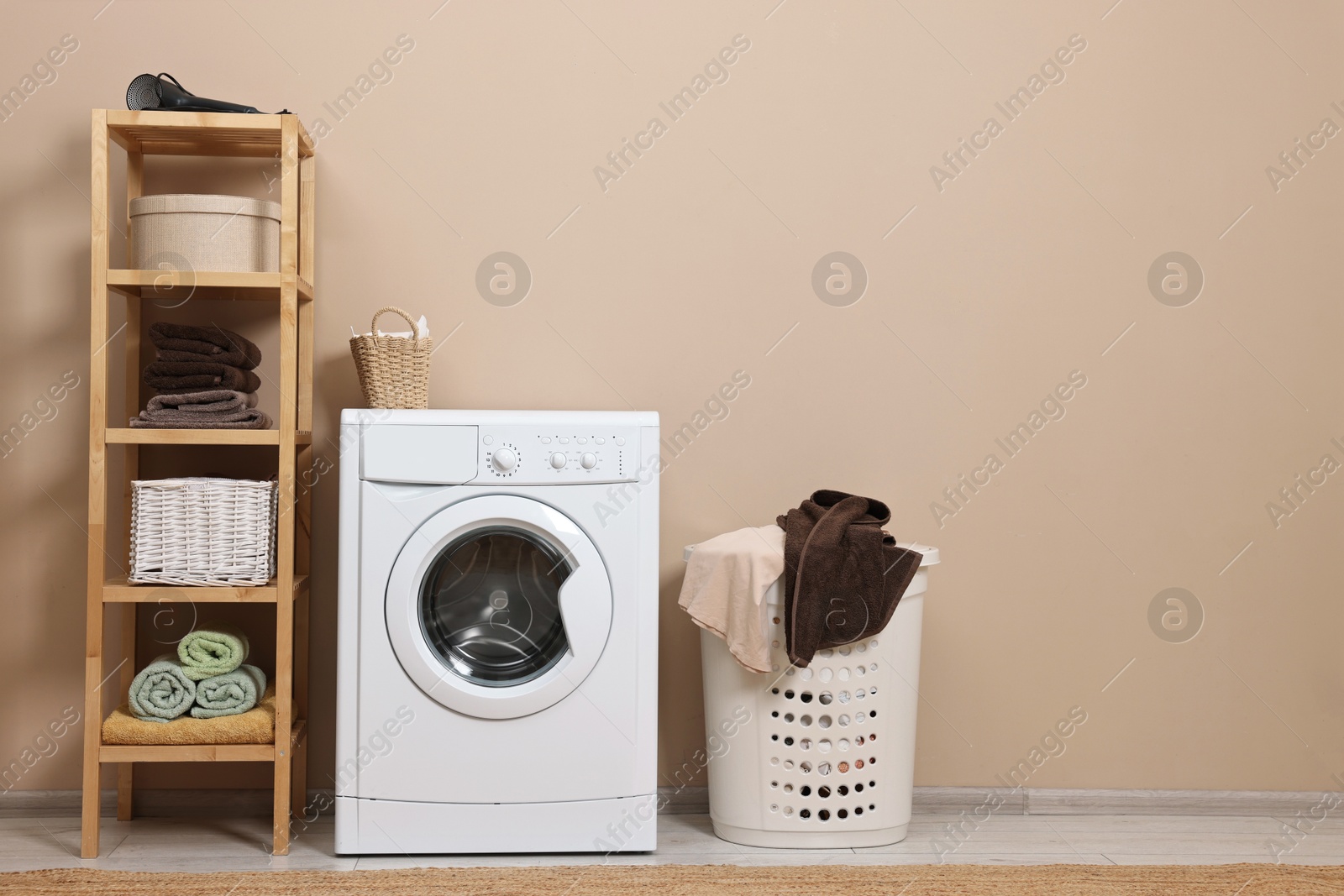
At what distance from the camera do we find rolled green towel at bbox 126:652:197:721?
1.94m

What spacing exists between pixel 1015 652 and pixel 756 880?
89 centimetres

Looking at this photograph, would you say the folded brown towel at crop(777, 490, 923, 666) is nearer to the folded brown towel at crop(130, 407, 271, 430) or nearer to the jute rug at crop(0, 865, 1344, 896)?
the jute rug at crop(0, 865, 1344, 896)

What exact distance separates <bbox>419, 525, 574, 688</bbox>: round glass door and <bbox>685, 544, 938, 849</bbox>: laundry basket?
1.22ft

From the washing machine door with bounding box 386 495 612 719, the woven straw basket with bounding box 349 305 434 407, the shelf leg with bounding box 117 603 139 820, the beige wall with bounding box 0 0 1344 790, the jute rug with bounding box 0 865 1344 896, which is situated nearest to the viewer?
the jute rug with bounding box 0 865 1344 896

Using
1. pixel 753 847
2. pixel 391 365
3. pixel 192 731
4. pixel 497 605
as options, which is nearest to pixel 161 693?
pixel 192 731

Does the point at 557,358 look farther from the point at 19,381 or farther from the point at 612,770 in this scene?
the point at 19,381

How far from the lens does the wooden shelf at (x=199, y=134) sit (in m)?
1.94

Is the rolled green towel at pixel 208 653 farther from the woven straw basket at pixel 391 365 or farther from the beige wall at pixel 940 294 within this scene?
the woven straw basket at pixel 391 365

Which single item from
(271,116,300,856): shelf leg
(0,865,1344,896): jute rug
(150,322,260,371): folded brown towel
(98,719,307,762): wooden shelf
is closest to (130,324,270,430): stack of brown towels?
(150,322,260,371): folded brown towel

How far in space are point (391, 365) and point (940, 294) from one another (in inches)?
50.3

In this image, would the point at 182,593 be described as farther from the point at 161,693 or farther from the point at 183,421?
the point at 183,421

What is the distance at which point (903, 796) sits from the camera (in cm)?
208

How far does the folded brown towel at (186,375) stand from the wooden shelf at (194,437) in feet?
0.34

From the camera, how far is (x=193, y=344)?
6.53ft
